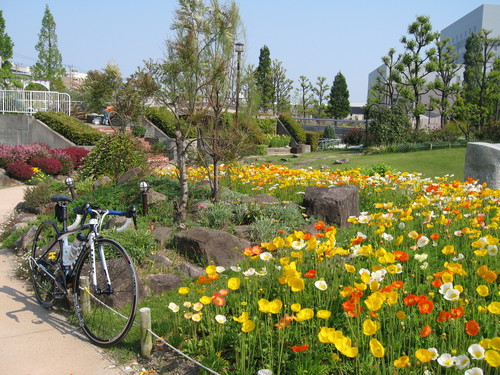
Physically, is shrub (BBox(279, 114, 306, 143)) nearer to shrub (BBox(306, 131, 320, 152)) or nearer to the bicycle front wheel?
shrub (BBox(306, 131, 320, 152))

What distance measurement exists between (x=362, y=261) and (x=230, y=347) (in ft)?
5.87

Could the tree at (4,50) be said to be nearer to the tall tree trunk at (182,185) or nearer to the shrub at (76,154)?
the shrub at (76,154)

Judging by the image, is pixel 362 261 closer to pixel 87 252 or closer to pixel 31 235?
pixel 87 252

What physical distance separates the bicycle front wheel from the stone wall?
1500 centimetres

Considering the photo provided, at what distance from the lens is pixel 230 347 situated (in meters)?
3.46

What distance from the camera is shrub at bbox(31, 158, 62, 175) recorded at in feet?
46.0

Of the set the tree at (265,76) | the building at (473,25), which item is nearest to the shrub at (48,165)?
the tree at (265,76)

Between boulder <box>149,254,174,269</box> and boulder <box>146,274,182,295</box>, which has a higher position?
boulder <box>149,254,174,269</box>

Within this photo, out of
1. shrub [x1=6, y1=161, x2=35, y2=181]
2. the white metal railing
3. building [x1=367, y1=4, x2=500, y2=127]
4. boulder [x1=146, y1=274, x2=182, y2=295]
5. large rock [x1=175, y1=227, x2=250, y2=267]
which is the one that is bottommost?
boulder [x1=146, y1=274, x2=182, y2=295]

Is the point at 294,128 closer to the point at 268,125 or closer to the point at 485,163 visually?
the point at 268,125

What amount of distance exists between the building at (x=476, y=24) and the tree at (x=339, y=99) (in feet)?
66.7

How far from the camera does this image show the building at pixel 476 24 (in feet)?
208

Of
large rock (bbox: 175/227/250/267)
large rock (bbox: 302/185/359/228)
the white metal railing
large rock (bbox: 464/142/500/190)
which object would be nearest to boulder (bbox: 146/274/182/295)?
large rock (bbox: 175/227/250/267)

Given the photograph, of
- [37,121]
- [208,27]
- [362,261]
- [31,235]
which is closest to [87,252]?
[362,261]
